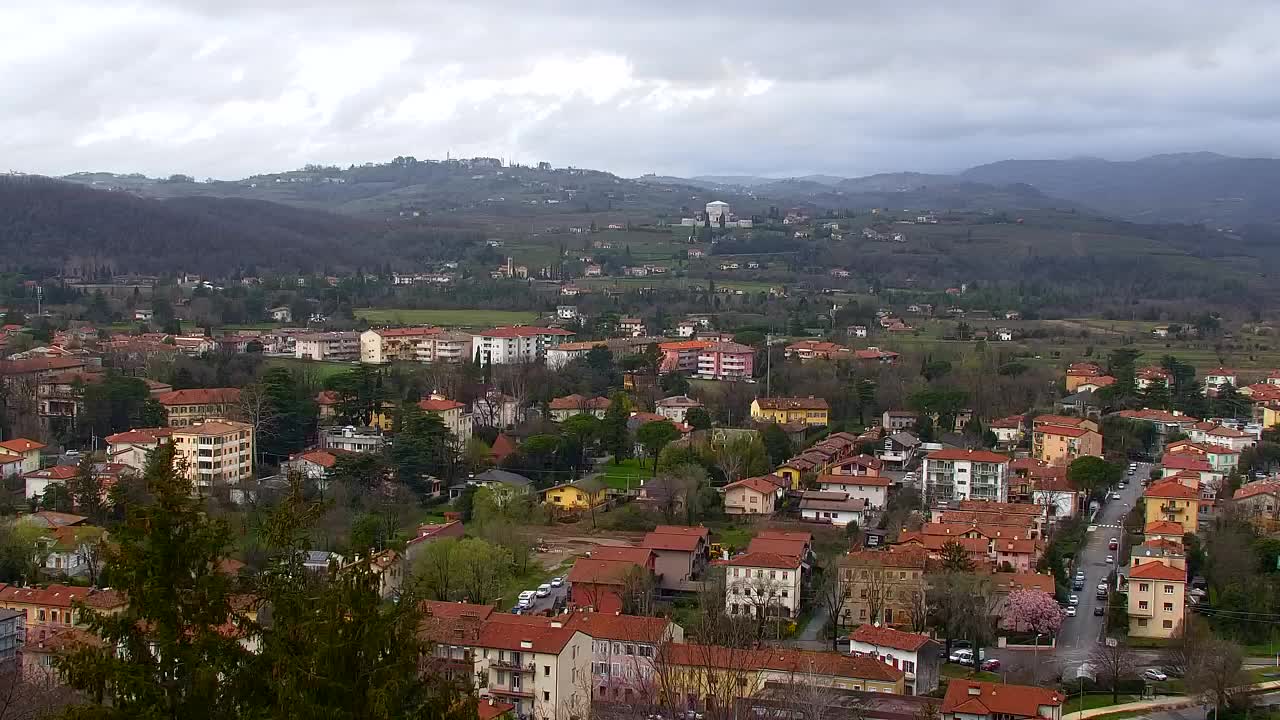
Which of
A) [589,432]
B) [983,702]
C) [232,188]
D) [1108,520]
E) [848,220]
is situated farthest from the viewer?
[232,188]

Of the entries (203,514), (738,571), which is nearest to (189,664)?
(203,514)

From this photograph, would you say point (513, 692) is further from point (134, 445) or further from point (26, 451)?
point (26, 451)

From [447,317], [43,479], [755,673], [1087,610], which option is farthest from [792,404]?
[447,317]

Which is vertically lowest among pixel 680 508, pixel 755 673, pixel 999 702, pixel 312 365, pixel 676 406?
pixel 680 508

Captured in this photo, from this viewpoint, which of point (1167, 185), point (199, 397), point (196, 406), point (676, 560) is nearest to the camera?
point (676, 560)

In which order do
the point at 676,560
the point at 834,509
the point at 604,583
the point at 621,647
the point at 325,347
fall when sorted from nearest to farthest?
the point at 621,647
the point at 604,583
the point at 676,560
the point at 834,509
the point at 325,347

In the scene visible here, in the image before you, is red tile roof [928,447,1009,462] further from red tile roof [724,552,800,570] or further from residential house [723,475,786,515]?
red tile roof [724,552,800,570]

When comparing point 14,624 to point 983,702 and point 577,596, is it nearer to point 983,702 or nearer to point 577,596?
point 577,596

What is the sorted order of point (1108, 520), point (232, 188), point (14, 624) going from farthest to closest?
point (232, 188) → point (1108, 520) → point (14, 624)

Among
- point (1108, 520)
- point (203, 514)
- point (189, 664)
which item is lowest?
point (1108, 520)
